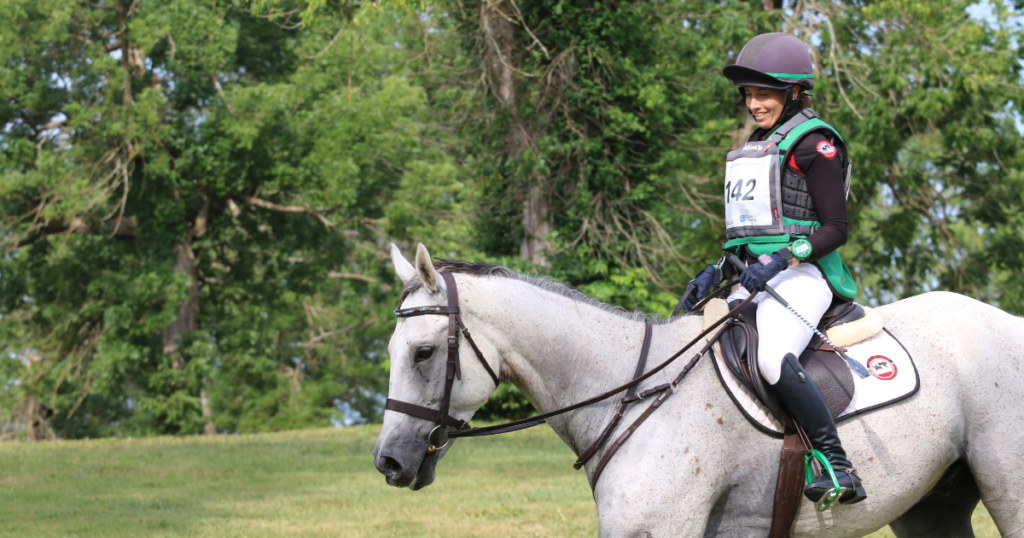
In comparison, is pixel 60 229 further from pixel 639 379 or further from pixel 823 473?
pixel 823 473

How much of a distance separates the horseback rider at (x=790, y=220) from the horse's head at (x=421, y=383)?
3.91 ft

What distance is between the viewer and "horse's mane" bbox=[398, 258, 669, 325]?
347 centimetres

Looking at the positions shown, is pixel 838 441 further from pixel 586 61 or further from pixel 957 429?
pixel 586 61

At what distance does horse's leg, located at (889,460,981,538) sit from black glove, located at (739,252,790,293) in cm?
143

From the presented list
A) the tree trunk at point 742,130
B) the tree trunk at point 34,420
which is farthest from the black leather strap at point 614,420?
the tree trunk at point 34,420

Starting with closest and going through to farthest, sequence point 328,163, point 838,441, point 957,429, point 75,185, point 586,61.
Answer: point 838,441 < point 957,429 < point 586,61 < point 75,185 < point 328,163

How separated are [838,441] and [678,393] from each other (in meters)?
0.66

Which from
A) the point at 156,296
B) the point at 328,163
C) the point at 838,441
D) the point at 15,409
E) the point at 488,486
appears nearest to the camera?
the point at 838,441

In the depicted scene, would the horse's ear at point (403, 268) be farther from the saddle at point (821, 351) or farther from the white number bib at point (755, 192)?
the white number bib at point (755, 192)

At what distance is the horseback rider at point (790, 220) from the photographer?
334cm

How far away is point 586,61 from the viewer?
15195 mm

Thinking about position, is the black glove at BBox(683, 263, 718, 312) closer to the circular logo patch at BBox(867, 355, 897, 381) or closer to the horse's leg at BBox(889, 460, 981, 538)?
the circular logo patch at BBox(867, 355, 897, 381)

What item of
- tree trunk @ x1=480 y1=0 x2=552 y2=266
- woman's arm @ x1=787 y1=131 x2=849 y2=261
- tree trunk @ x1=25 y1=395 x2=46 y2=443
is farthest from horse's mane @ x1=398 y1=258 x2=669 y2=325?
tree trunk @ x1=25 y1=395 x2=46 y2=443

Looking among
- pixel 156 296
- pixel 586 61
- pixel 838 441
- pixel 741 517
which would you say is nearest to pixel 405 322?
pixel 741 517
